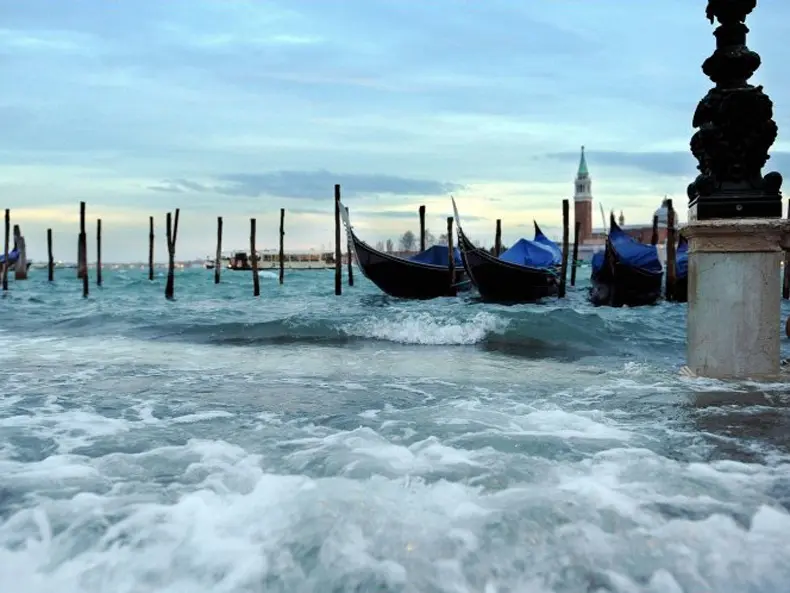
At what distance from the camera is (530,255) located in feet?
81.2

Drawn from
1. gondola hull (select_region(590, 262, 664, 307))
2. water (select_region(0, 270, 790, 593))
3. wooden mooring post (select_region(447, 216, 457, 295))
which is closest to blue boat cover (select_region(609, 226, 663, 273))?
gondola hull (select_region(590, 262, 664, 307))

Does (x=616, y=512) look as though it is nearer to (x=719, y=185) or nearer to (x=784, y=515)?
(x=784, y=515)

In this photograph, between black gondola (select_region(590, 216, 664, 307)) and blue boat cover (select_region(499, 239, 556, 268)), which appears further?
blue boat cover (select_region(499, 239, 556, 268))

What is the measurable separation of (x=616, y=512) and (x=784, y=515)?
574mm

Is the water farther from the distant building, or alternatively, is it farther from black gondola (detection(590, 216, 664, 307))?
the distant building

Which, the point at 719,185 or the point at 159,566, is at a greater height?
the point at 719,185

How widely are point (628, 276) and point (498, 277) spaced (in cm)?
371

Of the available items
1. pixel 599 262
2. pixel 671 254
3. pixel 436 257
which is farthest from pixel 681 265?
pixel 436 257

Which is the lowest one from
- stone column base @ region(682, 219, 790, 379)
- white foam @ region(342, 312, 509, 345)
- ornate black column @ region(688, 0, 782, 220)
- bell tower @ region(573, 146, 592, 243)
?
white foam @ region(342, 312, 509, 345)

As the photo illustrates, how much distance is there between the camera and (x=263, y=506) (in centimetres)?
287

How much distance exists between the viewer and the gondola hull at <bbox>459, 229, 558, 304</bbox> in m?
22.2

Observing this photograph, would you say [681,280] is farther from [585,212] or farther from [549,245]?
[585,212]

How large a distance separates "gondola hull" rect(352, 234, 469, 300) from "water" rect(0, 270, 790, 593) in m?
18.2

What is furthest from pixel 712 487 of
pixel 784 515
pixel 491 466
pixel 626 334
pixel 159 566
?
pixel 626 334
